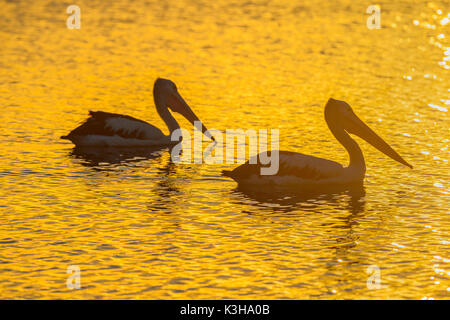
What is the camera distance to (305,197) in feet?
35.7

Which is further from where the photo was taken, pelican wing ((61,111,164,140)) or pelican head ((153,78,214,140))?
pelican head ((153,78,214,140))

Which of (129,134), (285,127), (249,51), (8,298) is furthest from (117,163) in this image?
(249,51)

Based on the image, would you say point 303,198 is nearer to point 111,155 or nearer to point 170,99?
point 111,155

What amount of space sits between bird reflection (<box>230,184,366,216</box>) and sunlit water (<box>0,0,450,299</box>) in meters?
0.03

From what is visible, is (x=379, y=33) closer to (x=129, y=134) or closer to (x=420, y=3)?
(x=420, y=3)

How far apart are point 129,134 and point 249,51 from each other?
8273 millimetres

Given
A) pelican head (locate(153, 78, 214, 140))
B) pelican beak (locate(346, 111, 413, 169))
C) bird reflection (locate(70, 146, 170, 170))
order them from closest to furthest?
1. pelican beak (locate(346, 111, 413, 169))
2. bird reflection (locate(70, 146, 170, 170))
3. pelican head (locate(153, 78, 214, 140))

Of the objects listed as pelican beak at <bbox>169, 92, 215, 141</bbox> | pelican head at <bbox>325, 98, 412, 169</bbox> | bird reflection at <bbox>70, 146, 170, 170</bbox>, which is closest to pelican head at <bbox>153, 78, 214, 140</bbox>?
pelican beak at <bbox>169, 92, 215, 141</bbox>

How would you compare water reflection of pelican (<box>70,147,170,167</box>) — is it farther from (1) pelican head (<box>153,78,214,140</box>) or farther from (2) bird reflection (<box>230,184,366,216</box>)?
(2) bird reflection (<box>230,184,366,216</box>)

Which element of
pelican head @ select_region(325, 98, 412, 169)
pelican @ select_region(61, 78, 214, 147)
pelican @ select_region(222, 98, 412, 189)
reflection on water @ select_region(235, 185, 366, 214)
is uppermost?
pelican head @ select_region(325, 98, 412, 169)

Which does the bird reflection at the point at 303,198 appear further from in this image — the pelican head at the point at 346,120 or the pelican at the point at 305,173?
the pelican head at the point at 346,120

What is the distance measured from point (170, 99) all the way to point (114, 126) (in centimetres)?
152

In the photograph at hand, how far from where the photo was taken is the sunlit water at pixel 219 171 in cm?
804

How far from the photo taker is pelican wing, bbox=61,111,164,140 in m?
13.5
